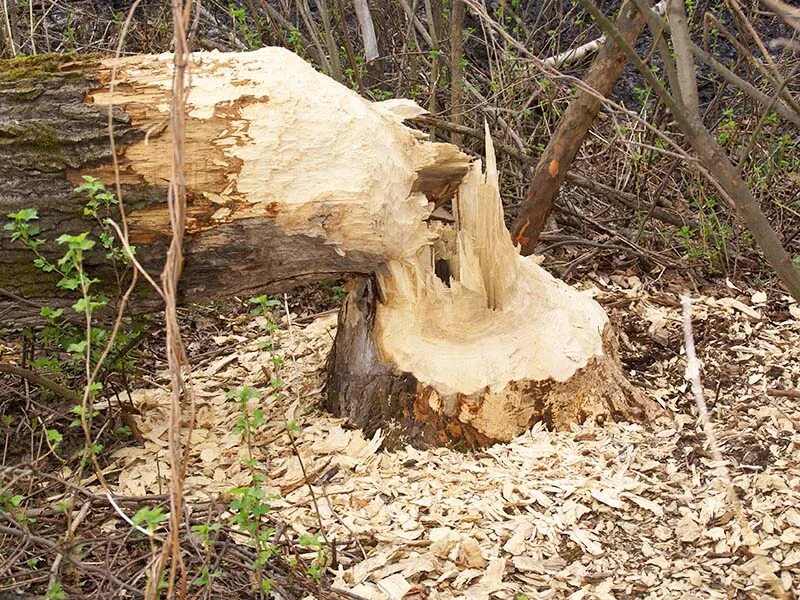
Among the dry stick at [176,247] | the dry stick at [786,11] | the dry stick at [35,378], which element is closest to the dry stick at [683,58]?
the dry stick at [786,11]

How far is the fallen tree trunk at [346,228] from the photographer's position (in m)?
2.85

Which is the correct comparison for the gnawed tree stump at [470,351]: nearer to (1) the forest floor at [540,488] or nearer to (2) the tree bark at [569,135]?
(1) the forest floor at [540,488]

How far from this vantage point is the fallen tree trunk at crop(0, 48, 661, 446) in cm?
285

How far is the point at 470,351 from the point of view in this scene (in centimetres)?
331

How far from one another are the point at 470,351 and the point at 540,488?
60 cm

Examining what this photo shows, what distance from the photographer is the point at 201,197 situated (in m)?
2.87

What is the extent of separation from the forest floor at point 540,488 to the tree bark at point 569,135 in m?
0.90

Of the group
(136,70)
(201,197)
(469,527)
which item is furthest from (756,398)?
(136,70)

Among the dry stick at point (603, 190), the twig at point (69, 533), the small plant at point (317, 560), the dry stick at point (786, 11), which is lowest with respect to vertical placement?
the twig at point (69, 533)

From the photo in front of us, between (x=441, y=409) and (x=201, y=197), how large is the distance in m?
1.09

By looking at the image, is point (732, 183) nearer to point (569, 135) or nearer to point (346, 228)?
point (346, 228)

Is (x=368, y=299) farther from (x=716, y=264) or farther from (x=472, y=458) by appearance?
(x=716, y=264)

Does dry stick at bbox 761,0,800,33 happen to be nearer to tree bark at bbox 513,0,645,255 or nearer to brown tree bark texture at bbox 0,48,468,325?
brown tree bark texture at bbox 0,48,468,325

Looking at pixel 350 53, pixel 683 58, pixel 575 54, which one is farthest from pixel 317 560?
pixel 575 54
